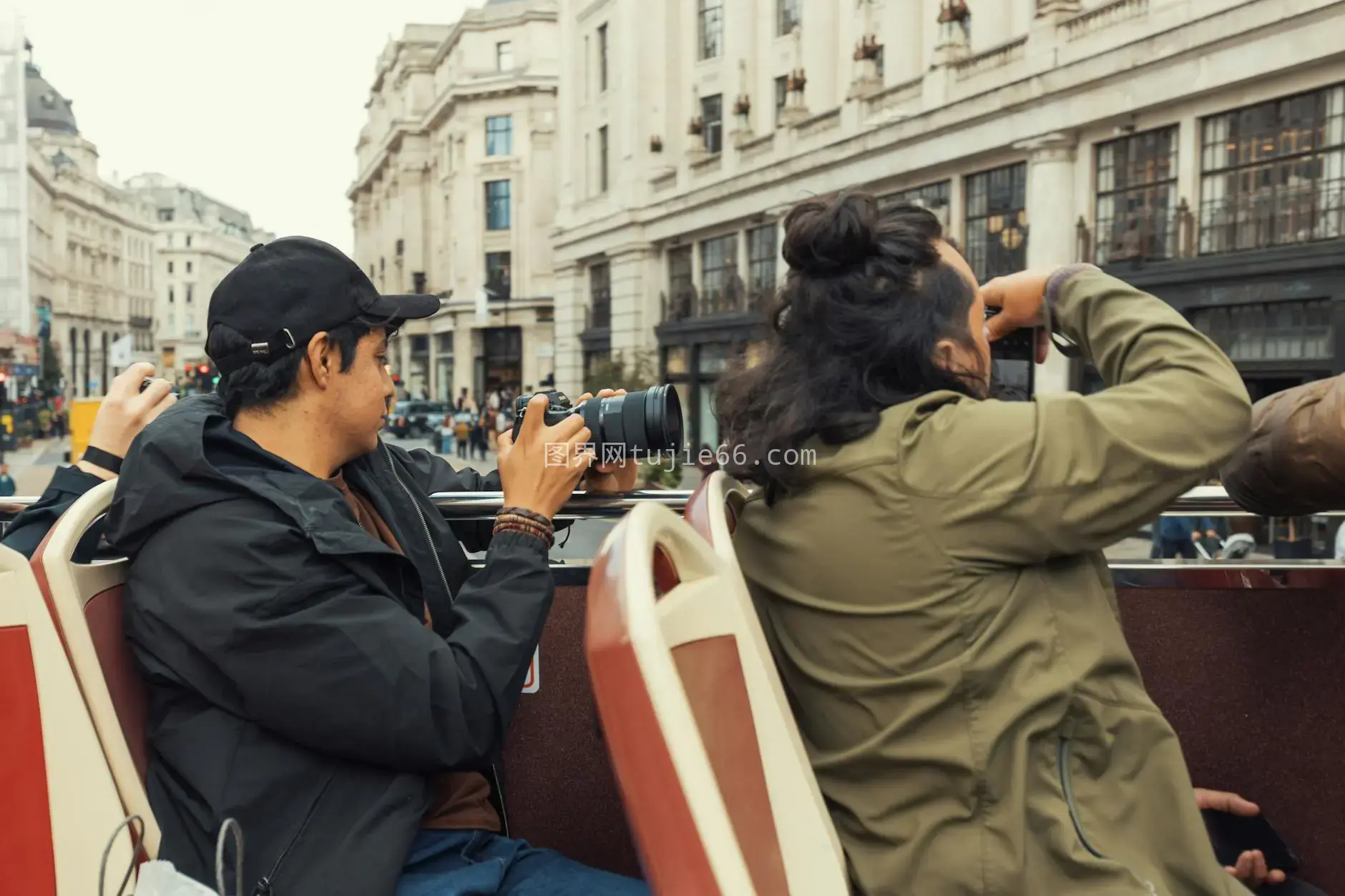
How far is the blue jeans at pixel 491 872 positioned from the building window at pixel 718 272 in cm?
2612

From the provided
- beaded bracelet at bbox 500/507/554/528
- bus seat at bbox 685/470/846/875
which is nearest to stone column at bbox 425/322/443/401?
beaded bracelet at bbox 500/507/554/528

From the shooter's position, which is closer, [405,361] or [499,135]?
[499,135]

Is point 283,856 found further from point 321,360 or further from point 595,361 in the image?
point 595,361

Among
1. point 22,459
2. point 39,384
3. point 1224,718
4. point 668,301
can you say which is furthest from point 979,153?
point 39,384

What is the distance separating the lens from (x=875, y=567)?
171 centimetres

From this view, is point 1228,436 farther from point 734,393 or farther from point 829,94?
point 829,94

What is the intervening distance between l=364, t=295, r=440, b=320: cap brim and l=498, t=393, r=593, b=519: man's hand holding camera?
286mm

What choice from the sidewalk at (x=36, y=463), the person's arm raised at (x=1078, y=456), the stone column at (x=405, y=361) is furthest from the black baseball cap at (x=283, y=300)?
the stone column at (x=405, y=361)

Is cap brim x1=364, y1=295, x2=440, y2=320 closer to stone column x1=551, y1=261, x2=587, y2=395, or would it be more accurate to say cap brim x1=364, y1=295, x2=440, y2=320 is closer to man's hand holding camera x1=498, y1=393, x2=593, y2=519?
man's hand holding camera x1=498, y1=393, x2=593, y2=519

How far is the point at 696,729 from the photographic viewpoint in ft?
4.72

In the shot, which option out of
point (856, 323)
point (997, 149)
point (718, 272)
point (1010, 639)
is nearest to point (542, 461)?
point (856, 323)

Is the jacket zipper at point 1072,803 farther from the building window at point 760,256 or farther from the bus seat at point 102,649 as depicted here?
the building window at point 760,256

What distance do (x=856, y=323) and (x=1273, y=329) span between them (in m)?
14.9

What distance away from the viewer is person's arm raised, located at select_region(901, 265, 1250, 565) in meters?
1.62
